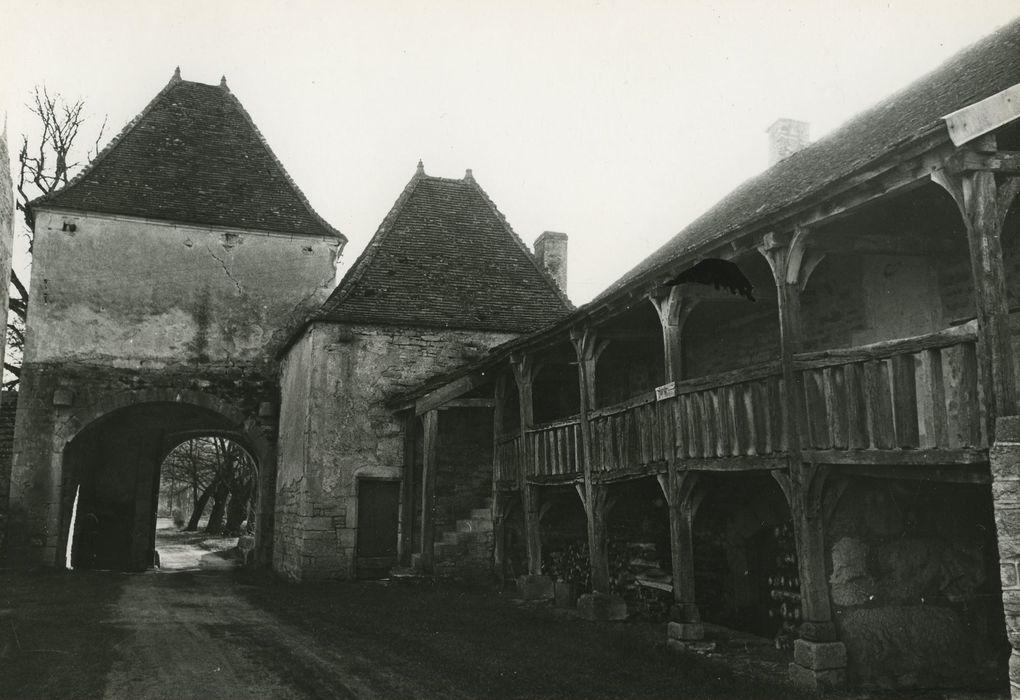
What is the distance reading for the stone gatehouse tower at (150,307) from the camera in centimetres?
1552

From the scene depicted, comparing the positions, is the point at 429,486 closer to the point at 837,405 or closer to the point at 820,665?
the point at 820,665

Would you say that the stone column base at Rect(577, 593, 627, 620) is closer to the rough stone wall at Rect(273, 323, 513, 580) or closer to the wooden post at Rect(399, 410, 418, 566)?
the wooden post at Rect(399, 410, 418, 566)

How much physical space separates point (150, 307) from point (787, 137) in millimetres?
12366

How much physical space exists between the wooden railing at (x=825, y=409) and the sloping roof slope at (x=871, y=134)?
1.27 meters

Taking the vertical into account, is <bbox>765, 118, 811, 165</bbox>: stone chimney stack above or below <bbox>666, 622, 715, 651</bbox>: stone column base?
above

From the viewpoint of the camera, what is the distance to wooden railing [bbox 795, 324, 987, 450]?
5.36 m

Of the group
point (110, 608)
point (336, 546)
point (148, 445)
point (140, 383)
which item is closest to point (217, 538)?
point (148, 445)

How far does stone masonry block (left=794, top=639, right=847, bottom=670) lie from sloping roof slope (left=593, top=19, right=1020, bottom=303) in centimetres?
337

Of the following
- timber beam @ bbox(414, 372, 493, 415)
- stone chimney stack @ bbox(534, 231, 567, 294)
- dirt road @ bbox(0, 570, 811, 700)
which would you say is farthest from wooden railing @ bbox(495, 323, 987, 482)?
stone chimney stack @ bbox(534, 231, 567, 294)

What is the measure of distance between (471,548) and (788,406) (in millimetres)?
8629

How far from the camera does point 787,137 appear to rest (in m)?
14.9

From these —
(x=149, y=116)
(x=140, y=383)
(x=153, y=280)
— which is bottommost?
(x=140, y=383)

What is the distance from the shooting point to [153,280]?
648 inches

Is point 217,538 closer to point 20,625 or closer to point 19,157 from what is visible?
point 19,157
